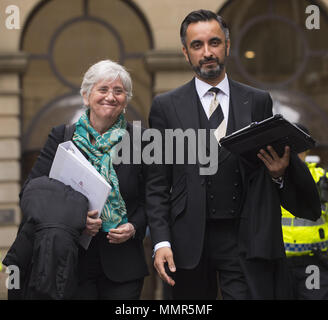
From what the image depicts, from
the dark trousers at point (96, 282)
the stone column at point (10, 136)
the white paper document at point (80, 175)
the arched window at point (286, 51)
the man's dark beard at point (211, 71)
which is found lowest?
the dark trousers at point (96, 282)

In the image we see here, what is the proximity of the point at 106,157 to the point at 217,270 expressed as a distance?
35.9 inches

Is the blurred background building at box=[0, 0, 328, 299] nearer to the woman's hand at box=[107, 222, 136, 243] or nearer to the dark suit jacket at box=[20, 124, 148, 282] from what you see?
the dark suit jacket at box=[20, 124, 148, 282]

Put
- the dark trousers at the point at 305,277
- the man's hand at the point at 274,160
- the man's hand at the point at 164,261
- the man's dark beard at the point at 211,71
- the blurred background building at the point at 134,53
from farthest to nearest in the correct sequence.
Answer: the blurred background building at the point at 134,53
the dark trousers at the point at 305,277
the man's dark beard at the point at 211,71
the man's hand at the point at 164,261
the man's hand at the point at 274,160

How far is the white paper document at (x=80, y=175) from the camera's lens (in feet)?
11.4

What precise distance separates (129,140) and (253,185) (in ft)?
2.68

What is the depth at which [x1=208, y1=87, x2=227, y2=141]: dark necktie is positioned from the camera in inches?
141

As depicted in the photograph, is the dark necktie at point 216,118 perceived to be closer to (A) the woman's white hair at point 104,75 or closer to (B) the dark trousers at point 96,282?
(A) the woman's white hair at point 104,75

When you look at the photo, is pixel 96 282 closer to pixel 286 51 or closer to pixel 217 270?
pixel 217 270

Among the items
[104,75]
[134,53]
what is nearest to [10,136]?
[134,53]

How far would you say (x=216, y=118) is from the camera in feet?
12.0

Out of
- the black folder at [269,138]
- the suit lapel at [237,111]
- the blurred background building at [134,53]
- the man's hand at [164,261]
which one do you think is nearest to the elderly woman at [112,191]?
the man's hand at [164,261]

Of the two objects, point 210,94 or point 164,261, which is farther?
point 210,94

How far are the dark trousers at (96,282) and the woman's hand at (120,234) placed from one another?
0.15 m
